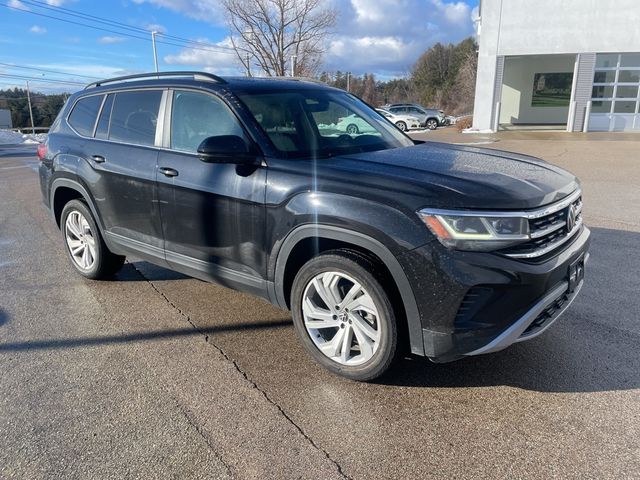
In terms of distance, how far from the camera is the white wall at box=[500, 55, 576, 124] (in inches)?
1027

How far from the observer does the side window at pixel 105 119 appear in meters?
4.54

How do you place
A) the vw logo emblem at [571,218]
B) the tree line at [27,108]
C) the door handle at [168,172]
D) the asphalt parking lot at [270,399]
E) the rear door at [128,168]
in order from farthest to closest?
1. the tree line at [27,108]
2. the rear door at [128,168]
3. the door handle at [168,172]
4. the vw logo emblem at [571,218]
5. the asphalt parking lot at [270,399]

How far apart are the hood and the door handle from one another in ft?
4.05

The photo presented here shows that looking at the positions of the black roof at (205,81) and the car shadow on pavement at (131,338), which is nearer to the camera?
the car shadow on pavement at (131,338)

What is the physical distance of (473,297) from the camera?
2553 millimetres

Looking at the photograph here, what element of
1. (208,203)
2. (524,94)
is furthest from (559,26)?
(208,203)

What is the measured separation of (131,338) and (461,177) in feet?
8.60

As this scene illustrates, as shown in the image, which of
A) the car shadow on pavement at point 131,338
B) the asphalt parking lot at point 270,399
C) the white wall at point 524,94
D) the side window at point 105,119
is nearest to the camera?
the asphalt parking lot at point 270,399

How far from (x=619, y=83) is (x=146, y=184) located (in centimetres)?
2289

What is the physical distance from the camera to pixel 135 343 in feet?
11.9

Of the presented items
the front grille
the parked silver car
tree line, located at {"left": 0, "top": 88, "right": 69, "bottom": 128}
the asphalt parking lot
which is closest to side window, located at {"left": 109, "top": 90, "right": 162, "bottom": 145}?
the asphalt parking lot

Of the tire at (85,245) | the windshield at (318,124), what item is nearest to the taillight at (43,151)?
the tire at (85,245)

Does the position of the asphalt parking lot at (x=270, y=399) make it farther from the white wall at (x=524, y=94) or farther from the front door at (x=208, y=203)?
the white wall at (x=524, y=94)

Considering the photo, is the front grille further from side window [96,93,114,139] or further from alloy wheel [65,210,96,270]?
alloy wheel [65,210,96,270]
